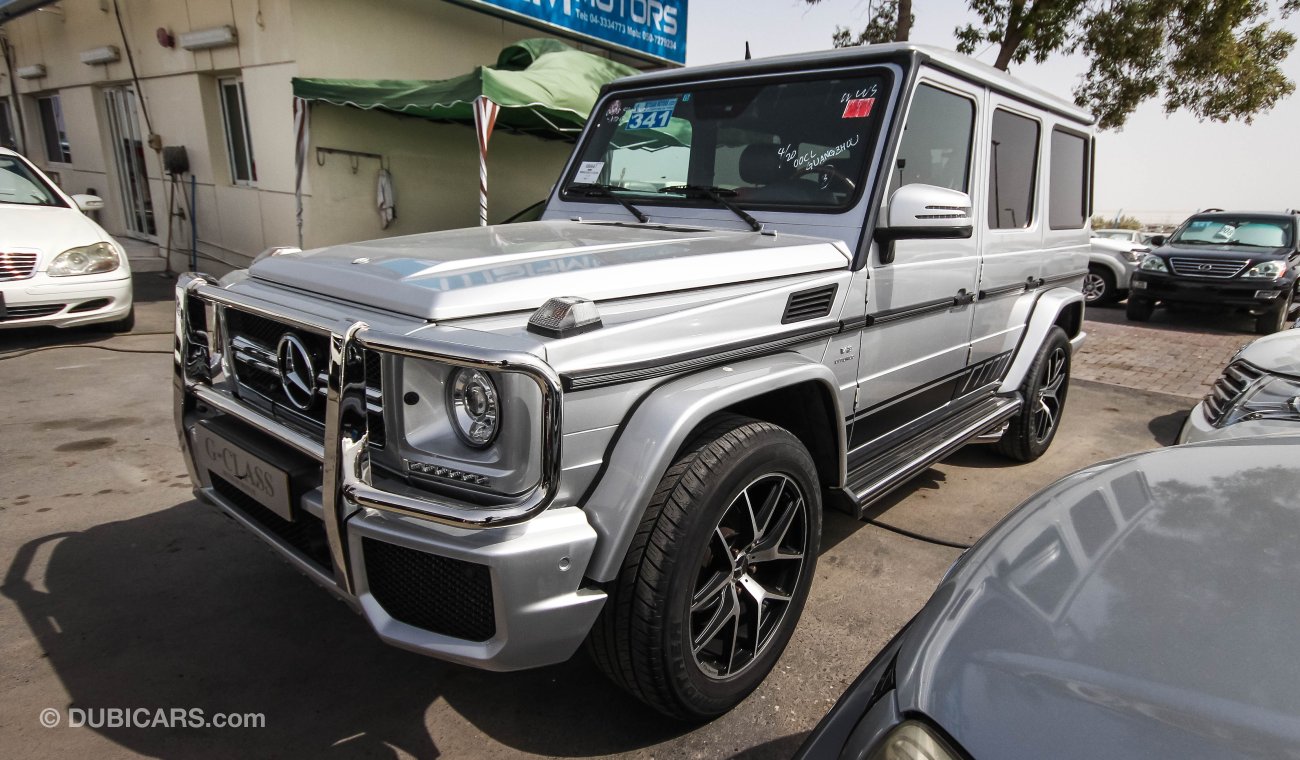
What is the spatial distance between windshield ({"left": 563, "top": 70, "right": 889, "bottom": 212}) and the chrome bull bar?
1.65 meters

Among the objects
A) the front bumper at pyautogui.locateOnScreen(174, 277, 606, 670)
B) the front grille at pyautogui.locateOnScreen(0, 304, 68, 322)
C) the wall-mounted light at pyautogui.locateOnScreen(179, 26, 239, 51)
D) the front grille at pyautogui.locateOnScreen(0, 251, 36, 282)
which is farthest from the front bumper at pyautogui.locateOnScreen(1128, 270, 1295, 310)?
the front grille at pyautogui.locateOnScreen(0, 251, 36, 282)

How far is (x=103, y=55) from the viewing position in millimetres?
10727

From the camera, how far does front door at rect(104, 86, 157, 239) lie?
11.1 m

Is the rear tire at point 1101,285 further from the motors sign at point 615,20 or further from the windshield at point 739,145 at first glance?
the windshield at point 739,145

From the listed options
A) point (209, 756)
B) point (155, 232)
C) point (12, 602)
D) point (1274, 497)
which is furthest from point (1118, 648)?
point (155, 232)

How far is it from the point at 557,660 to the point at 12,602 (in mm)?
2330

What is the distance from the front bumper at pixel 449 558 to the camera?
159 centimetres

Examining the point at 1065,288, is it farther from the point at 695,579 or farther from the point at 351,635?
the point at 351,635

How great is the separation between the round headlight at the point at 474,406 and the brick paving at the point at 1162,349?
6893 millimetres

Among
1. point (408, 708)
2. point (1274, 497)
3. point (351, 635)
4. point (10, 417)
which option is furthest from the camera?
point (10, 417)

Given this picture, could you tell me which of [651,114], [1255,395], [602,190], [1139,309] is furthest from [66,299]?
[1139,309]

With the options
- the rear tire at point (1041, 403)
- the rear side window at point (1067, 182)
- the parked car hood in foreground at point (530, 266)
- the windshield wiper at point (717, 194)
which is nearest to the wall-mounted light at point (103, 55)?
the parked car hood in foreground at point (530, 266)

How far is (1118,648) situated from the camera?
1111 mm

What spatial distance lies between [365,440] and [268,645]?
1280mm
